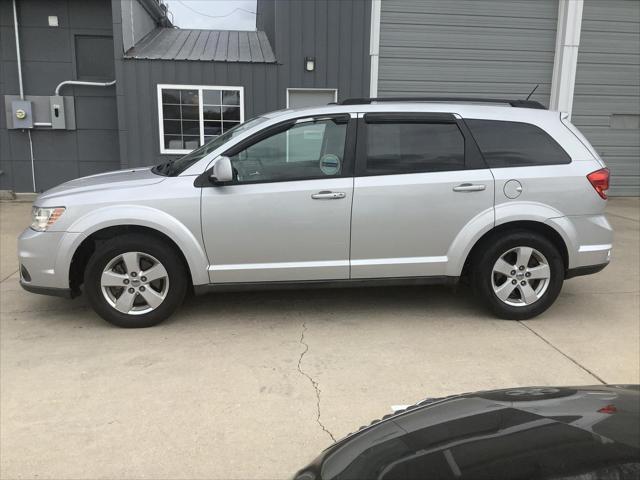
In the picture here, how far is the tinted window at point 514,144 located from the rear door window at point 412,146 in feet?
0.69

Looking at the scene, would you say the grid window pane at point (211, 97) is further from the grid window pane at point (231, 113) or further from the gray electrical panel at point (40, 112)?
the gray electrical panel at point (40, 112)

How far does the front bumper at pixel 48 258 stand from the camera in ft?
14.5

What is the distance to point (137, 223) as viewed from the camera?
4.41 meters

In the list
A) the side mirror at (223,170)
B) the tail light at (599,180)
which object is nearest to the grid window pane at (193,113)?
the side mirror at (223,170)

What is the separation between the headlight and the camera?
443 centimetres

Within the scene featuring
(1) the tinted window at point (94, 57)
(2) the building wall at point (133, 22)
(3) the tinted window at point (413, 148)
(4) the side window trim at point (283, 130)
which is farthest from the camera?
(1) the tinted window at point (94, 57)

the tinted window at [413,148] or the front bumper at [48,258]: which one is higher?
the tinted window at [413,148]

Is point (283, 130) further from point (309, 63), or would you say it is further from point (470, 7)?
point (470, 7)

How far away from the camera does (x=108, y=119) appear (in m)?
11.9

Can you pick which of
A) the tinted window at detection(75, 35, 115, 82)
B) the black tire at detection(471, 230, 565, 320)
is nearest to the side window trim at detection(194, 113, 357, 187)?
the black tire at detection(471, 230, 565, 320)

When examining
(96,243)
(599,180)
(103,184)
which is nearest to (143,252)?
(96,243)

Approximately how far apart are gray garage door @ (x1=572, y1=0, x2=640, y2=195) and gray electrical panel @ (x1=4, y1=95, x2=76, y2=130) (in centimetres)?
1106

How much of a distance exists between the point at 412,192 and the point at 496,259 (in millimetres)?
953

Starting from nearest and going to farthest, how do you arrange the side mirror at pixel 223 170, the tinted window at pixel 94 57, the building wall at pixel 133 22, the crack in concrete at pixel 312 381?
the crack in concrete at pixel 312 381 < the side mirror at pixel 223 170 < the building wall at pixel 133 22 < the tinted window at pixel 94 57
